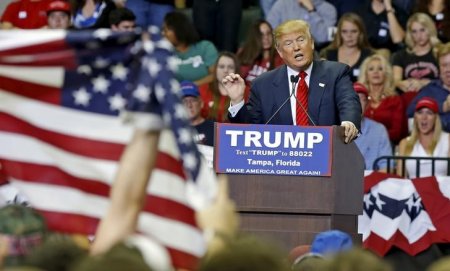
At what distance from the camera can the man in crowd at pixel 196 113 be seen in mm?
13123

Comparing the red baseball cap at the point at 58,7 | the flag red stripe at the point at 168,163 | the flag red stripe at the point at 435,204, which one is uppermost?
the red baseball cap at the point at 58,7

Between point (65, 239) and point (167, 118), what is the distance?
0.84 metres

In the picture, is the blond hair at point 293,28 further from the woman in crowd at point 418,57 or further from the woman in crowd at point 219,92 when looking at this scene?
the woman in crowd at point 418,57

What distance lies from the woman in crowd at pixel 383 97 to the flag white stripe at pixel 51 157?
793cm

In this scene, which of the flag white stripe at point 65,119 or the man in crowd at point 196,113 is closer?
the flag white stripe at point 65,119

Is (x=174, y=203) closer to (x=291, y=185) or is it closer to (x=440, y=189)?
(x=291, y=185)

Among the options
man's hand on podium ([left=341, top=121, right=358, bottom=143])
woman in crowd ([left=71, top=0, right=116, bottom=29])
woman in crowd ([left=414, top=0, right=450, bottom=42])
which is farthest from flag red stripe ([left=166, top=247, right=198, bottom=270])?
woman in crowd ([left=71, top=0, right=116, bottom=29])

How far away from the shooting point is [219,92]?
1438 centimetres

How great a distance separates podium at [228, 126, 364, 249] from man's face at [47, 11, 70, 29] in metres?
6.15

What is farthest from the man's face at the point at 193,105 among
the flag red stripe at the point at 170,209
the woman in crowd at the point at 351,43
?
the flag red stripe at the point at 170,209

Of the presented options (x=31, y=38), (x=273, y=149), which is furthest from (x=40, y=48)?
(x=273, y=149)

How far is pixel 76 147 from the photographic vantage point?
6.11 metres

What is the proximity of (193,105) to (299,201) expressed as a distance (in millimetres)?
4461

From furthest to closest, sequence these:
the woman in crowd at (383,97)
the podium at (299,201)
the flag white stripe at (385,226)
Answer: the woman in crowd at (383,97)
the flag white stripe at (385,226)
the podium at (299,201)
